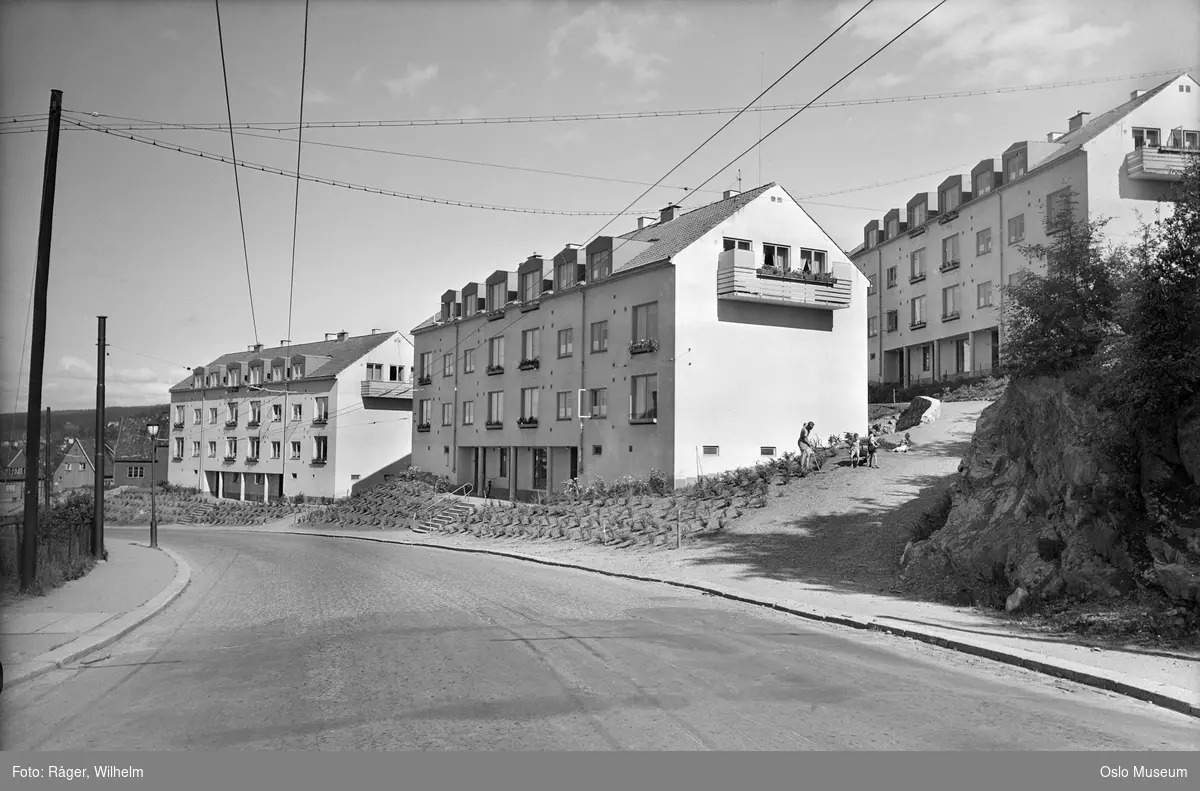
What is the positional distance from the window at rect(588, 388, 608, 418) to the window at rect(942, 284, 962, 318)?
1995 centimetres

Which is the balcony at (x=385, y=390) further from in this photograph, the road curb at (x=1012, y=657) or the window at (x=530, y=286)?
the road curb at (x=1012, y=657)

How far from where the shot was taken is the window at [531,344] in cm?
3856

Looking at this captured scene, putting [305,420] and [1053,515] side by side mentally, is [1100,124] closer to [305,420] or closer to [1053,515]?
[1053,515]

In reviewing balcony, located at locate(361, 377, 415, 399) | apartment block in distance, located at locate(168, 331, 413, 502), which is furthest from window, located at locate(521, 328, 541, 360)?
apartment block in distance, located at locate(168, 331, 413, 502)

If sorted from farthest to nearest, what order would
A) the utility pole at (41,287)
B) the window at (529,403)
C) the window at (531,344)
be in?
the window at (531,344)
the window at (529,403)
the utility pole at (41,287)

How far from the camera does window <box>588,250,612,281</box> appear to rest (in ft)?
113

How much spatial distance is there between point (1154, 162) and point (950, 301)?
12056 mm

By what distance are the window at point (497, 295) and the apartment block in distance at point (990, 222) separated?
843 inches

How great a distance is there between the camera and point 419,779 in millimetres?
5484

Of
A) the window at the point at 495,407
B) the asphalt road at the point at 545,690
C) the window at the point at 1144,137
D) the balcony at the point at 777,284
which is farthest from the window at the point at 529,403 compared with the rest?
the window at the point at 1144,137

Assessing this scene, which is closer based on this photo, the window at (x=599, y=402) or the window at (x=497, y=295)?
the window at (x=599, y=402)

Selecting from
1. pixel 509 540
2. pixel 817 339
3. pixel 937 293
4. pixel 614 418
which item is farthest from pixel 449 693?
pixel 937 293

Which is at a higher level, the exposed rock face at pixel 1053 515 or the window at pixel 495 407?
the window at pixel 495 407

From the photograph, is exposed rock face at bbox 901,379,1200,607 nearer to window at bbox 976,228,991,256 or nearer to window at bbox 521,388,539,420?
window at bbox 521,388,539,420
